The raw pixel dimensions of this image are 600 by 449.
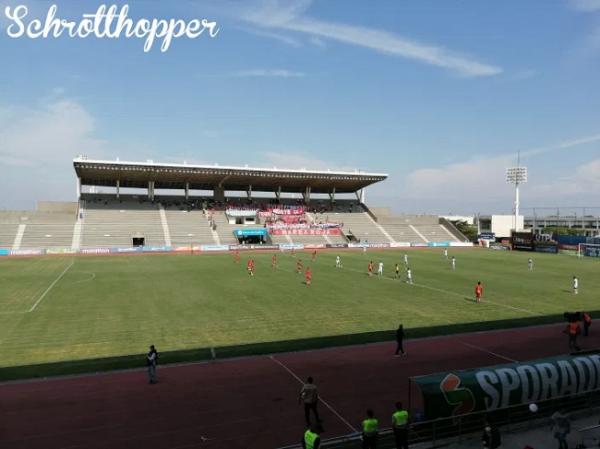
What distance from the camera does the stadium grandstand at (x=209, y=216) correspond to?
6625 cm

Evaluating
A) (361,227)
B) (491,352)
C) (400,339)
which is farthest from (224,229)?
(491,352)

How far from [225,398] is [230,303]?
1345cm

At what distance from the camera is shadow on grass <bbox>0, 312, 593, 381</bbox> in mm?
14758

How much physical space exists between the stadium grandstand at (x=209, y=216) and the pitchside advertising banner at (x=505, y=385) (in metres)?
58.3

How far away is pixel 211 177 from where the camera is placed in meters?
78.3

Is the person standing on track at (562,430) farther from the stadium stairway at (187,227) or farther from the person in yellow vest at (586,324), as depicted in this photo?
the stadium stairway at (187,227)

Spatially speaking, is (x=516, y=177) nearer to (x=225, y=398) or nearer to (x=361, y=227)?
(x=361, y=227)

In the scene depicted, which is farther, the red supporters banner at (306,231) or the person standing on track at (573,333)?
the red supporters banner at (306,231)

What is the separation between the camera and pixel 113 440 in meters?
10.3

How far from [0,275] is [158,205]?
4334 centimetres

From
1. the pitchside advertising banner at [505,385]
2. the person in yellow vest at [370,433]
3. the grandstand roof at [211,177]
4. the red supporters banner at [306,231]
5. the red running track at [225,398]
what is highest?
the grandstand roof at [211,177]

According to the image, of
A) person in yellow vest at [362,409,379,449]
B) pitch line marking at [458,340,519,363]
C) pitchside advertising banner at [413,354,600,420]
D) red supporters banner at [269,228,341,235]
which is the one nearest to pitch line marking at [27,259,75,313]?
person in yellow vest at [362,409,379,449]

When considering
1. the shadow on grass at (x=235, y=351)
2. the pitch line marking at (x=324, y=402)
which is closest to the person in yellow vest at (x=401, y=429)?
the pitch line marking at (x=324, y=402)

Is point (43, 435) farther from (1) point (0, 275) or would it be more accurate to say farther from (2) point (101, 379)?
(1) point (0, 275)
